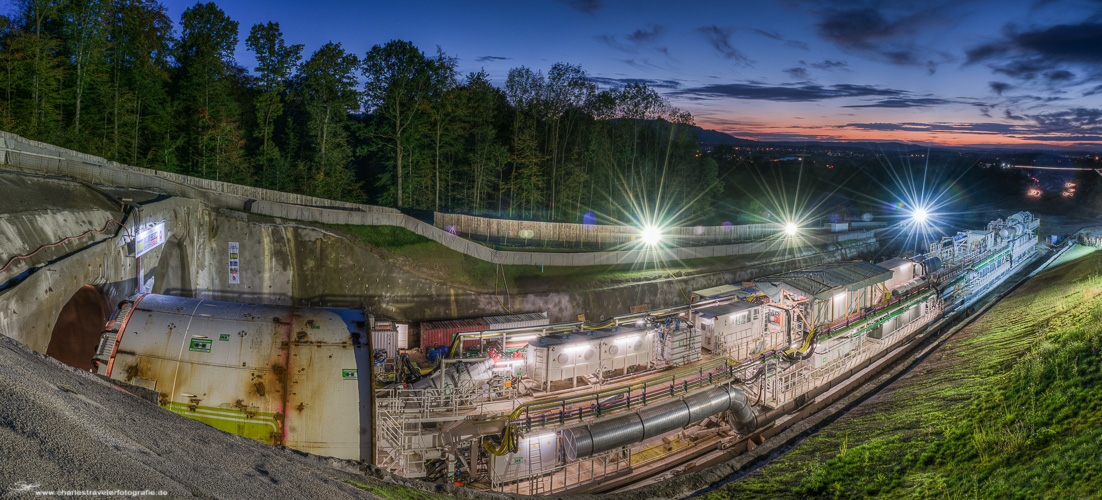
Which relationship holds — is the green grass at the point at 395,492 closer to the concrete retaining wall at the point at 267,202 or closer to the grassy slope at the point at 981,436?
the grassy slope at the point at 981,436

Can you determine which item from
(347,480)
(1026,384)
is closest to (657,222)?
(1026,384)

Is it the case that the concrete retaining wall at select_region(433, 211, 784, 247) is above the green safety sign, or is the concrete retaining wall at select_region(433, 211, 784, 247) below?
above

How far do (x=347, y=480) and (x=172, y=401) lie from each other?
7.64 meters

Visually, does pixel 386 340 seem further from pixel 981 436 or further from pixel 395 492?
pixel 981 436

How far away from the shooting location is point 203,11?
38.4 m

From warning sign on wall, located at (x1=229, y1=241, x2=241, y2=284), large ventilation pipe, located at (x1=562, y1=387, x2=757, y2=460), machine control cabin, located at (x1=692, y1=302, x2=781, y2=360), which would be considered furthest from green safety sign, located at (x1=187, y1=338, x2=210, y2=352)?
machine control cabin, located at (x1=692, y1=302, x2=781, y2=360)

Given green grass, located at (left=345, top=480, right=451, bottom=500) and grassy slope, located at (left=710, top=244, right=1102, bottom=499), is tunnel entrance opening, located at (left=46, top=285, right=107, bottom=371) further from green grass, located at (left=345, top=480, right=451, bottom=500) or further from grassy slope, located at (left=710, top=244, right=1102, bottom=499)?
grassy slope, located at (left=710, top=244, right=1102, bottom=499)

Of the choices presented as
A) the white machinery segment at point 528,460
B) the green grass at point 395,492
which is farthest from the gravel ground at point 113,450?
the white machinery segment at point 528,460

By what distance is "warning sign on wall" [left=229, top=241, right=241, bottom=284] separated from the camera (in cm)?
2406

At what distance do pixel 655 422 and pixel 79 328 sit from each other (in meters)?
15.6

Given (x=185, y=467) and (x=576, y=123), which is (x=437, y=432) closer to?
(x=185, y=467)

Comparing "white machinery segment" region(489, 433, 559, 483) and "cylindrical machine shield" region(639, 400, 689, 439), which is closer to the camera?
"white machinery segment" region(489, 433, 559, 483)

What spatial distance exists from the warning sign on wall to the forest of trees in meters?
13.2

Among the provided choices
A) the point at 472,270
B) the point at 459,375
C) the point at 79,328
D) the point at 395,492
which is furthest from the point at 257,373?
the point at 472,270
